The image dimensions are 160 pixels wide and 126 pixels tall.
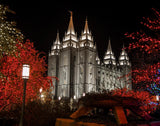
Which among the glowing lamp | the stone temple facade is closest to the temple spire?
the stone temple facade

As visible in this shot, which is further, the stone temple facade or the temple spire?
the temple spire

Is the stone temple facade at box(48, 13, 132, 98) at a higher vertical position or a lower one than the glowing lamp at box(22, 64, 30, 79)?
higher

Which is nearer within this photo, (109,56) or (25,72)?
(25,72)

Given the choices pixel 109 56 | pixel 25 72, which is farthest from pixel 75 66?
pixel 25 72

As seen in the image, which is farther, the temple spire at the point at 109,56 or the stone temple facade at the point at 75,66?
the temple spire at the point at 109,56

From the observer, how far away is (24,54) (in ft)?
54.9

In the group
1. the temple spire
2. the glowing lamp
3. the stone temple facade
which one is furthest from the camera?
the temple spire

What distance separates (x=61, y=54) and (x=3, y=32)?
54.9 metres

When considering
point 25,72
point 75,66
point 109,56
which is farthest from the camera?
point 109,56

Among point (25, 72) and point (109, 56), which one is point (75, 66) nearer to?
point (109, 56)

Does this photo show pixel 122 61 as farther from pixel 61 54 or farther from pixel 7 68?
pixel 7 68

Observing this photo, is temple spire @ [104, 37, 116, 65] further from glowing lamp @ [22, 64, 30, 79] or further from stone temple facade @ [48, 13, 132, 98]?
glowing lamp @ [22, 64, 30, 79]

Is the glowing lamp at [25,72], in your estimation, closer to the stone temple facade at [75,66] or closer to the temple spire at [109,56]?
the stone temple facade at [75,66]

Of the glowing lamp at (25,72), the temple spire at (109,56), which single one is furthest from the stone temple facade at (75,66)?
the glowing lamp at (25,72)
